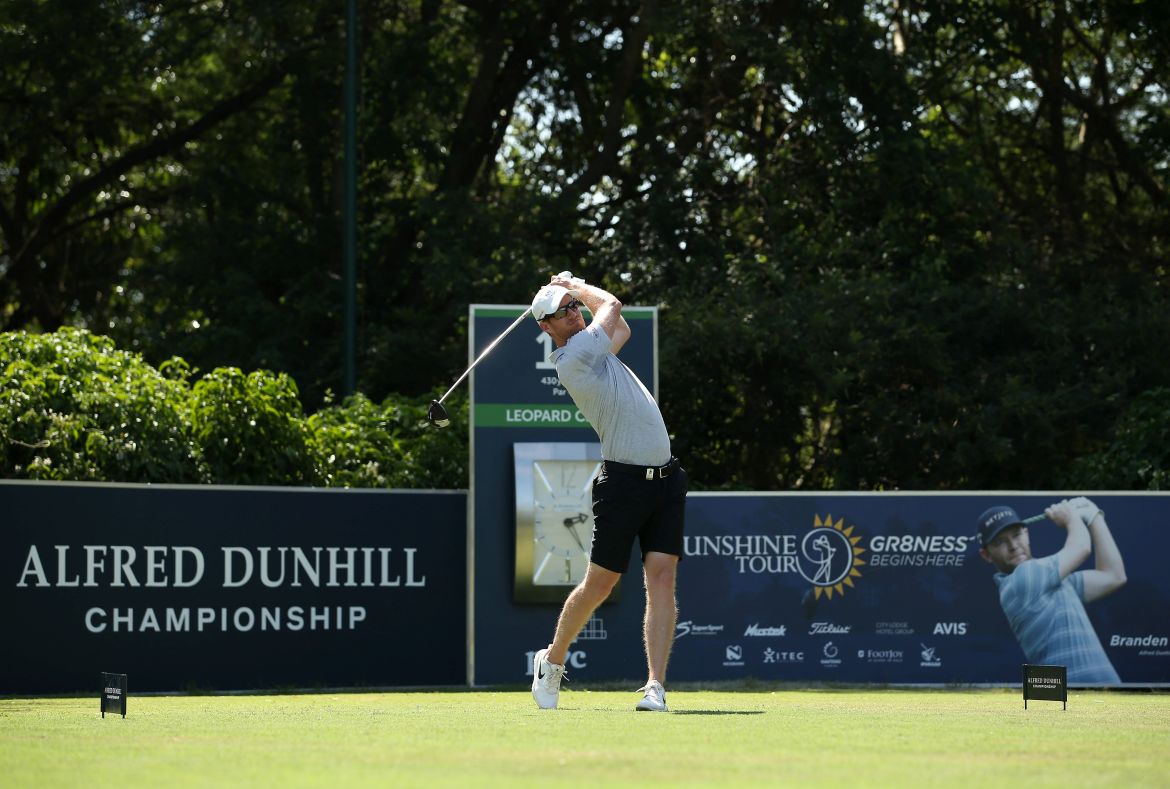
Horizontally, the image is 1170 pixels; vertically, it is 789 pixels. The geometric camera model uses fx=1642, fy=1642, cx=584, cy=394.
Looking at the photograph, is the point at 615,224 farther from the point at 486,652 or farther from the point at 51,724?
the point at 51,724

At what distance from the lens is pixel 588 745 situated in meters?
5.29

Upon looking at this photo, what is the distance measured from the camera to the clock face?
11.1 m

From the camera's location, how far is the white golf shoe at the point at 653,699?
7090 mm

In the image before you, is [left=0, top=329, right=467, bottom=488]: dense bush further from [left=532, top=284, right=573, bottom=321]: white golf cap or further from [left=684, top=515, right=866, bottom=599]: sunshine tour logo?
[left=532, top=284, right=573, bottom=321]: white golf cap

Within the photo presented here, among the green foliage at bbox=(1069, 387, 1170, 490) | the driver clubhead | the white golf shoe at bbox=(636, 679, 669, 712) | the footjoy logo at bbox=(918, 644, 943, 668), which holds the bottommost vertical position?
the footjoy logo at bbox=(918, 644, 943, 668)

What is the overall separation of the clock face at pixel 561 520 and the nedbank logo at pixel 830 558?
1571mm

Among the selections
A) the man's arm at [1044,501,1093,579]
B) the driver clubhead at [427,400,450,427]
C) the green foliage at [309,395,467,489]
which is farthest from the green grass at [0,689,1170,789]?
the green foliage at [309,395,467,489]

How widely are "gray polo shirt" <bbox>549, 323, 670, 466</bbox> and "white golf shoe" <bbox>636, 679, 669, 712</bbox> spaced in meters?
→ 0.97

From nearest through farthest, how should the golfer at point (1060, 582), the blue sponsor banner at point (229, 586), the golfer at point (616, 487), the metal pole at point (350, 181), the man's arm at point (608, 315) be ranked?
1. the golfer at point (616, 487)
2. the man's arm at point (608, 315)
3. the blue sponsor banner at point (229, 586)
4. the golfer at point (1060, 582)
5. the metal pole at point (350, 181)

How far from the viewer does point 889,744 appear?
212 inches

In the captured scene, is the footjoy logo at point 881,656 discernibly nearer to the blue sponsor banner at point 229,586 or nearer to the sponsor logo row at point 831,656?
the sponsor logo row at point 831,656

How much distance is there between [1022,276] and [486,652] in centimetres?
925

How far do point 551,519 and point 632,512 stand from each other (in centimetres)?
398

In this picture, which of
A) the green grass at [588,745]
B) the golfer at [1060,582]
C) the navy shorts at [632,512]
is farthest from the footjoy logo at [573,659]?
the navy shorts at [632,512]
